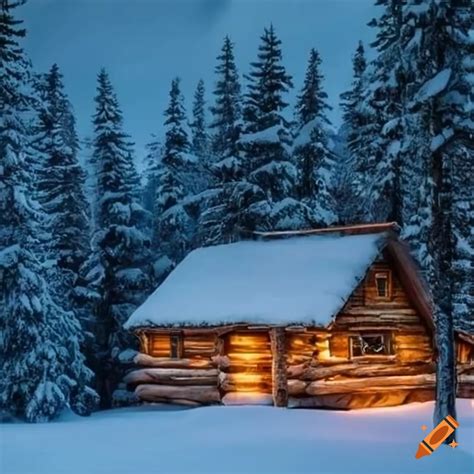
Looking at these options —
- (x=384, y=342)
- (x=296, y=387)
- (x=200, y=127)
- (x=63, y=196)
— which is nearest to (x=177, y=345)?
(x=296, y=387)

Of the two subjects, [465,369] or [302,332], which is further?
[465,369]

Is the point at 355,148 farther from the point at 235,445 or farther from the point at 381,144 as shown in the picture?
the point at 235,445

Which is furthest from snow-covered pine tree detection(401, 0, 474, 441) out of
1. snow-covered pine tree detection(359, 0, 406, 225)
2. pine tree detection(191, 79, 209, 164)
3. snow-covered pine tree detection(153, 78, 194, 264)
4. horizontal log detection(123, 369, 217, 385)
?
pine tree detection(191, 79, 209, 164)

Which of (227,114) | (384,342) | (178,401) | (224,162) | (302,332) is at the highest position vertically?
(227,114)

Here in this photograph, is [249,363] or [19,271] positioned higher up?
[19,271]

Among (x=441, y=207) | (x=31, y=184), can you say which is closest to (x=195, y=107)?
(x=31, y=184)

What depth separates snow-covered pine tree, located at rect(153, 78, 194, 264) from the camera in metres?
32.4

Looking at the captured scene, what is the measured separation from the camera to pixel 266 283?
20.7 m

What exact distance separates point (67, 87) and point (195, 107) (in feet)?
46.7

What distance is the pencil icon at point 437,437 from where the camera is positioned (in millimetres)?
10805

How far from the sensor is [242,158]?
1134 inches

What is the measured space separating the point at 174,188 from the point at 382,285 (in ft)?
49.7

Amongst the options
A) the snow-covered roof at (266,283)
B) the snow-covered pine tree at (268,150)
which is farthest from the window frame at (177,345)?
the snow-covered pine tree at (268,150)

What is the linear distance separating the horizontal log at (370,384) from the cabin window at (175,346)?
16.0 ft
